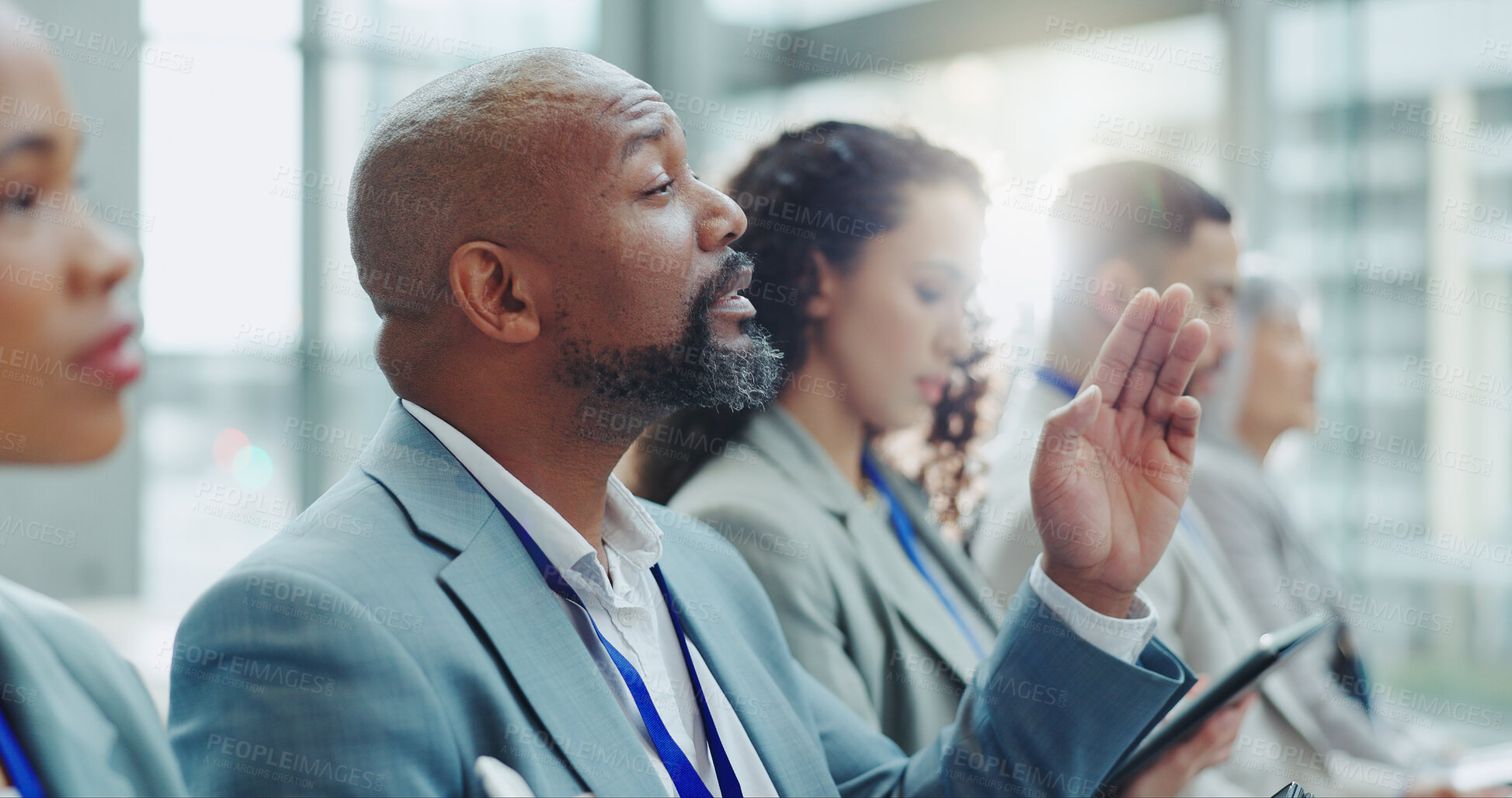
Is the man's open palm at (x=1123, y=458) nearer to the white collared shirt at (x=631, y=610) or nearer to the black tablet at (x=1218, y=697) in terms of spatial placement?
the black tablet at (x=1218, y=697)

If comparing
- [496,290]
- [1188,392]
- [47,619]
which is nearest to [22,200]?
[47,619]

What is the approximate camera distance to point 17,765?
0.80 metres

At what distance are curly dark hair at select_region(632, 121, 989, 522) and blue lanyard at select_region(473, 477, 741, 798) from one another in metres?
0.76

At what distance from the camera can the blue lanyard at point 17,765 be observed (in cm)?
79

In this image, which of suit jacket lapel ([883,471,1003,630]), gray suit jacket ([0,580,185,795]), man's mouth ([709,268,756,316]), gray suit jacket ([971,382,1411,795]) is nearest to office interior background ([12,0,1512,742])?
gray suit jacket ([971,382,1411,795])

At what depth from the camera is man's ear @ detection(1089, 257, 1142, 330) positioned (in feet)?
7.90

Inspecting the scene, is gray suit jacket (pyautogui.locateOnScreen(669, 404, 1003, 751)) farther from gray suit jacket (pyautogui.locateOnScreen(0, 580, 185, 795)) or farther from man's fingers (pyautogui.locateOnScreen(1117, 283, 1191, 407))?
gray suit jacket (pyautogui.locateOnScreen(0, 580, 185, 795))

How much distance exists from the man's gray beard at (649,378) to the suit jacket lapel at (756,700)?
22 centimetres
